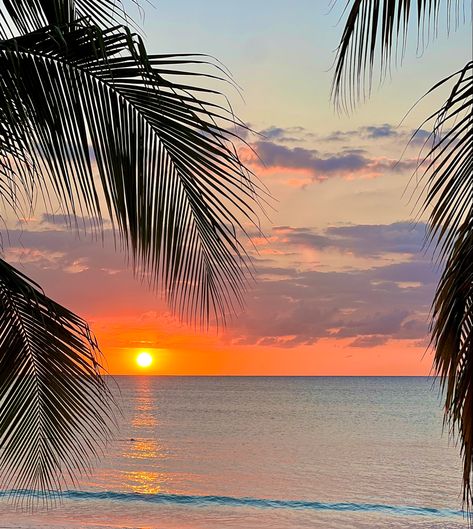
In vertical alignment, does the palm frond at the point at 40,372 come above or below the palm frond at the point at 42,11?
below

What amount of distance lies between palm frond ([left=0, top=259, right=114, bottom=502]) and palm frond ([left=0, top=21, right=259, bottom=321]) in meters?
1.13

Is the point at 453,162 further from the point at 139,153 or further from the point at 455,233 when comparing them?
the point at 139,153

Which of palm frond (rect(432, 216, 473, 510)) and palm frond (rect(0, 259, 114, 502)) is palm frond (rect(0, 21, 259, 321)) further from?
palm frond (rect(0, 259, 114, 502))

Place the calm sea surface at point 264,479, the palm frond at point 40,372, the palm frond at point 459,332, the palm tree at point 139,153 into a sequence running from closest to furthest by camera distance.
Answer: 1. the palm frond at point 459,332
2. the palm tree at point 139,153
3. the palm frond at point 40,372
4. the calm sea surface at point 264,479

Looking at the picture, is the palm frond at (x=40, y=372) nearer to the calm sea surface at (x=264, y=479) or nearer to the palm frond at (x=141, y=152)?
the palm frond at (x=141, y=152)

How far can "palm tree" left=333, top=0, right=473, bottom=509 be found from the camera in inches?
95.7

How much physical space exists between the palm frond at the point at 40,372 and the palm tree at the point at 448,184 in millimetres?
2027

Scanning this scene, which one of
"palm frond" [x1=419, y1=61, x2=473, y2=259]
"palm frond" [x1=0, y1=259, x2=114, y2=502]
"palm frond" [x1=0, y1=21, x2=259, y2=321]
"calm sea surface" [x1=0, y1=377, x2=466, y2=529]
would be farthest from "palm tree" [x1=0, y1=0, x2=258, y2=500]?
"calm sea surface" [x1=0, y1=377, x2=466, y2=529]

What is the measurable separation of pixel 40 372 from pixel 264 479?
24.5 meters

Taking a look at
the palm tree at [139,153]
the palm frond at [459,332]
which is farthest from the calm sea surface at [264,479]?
the palm frond at [459,332]

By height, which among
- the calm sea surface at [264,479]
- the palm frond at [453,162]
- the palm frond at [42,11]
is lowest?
the palm frond at [453,162]

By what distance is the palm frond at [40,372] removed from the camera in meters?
4.12

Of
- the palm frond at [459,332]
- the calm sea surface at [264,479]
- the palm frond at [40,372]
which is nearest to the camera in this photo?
the palm frond at [459,332]

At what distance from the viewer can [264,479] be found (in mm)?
27719
